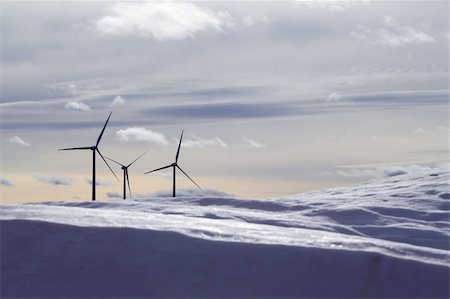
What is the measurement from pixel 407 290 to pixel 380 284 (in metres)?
0.46

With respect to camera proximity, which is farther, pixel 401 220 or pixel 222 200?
pixel 222 200

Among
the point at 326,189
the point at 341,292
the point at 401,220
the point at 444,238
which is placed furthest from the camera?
the point at 326,189

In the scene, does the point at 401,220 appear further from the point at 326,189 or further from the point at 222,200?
the point at 326,189

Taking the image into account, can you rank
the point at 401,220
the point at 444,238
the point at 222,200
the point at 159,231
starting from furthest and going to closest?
the point at 222,200 → the point at 401,220 → the point at 444,238 → the point at 159,231

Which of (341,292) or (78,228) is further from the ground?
(78,228)

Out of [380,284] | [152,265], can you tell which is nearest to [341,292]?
[380,284]

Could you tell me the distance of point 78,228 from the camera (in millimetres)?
14125

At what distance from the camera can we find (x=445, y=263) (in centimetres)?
1323

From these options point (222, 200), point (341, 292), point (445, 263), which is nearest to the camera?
point (341, 292)

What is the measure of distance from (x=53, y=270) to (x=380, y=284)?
569 cm

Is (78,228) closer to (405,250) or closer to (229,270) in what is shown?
(229,270)

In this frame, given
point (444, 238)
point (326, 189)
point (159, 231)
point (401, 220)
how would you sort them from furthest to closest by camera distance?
point (326, 189) → point (401, 220) → point (444, 238) → point (159, 231)

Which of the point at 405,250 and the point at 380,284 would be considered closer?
the point at 380,284

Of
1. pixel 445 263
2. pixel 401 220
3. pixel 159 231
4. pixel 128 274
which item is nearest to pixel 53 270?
pixel 128 274
